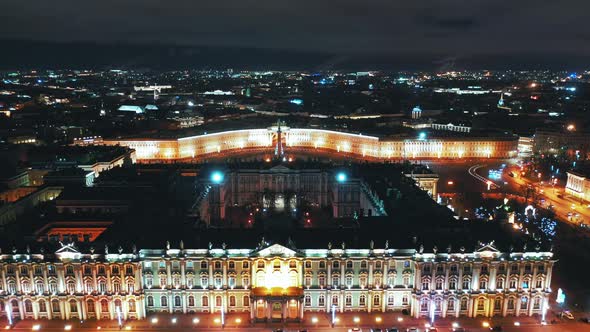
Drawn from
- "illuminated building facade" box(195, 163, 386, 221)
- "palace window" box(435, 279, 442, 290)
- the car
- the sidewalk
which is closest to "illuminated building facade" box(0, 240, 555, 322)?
"palace window" box(435, 279, 442, 290)

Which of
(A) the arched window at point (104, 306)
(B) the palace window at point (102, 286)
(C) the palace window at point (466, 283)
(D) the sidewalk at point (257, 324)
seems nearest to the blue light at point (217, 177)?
(D) the sidewalk at point (257, 324)

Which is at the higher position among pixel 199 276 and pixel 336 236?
pixel 336 236

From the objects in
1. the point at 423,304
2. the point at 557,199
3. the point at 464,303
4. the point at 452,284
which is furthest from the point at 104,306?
the point at 557,199

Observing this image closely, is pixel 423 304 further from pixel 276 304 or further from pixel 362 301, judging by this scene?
pixel 276 304

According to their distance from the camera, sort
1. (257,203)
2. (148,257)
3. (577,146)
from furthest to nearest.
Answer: (577,146), (257,203), (148,257)

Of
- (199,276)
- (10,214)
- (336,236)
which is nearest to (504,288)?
(336,236)

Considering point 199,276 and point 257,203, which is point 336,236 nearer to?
point 199,276

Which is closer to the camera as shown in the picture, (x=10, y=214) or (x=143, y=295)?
(x=143, y=295)
